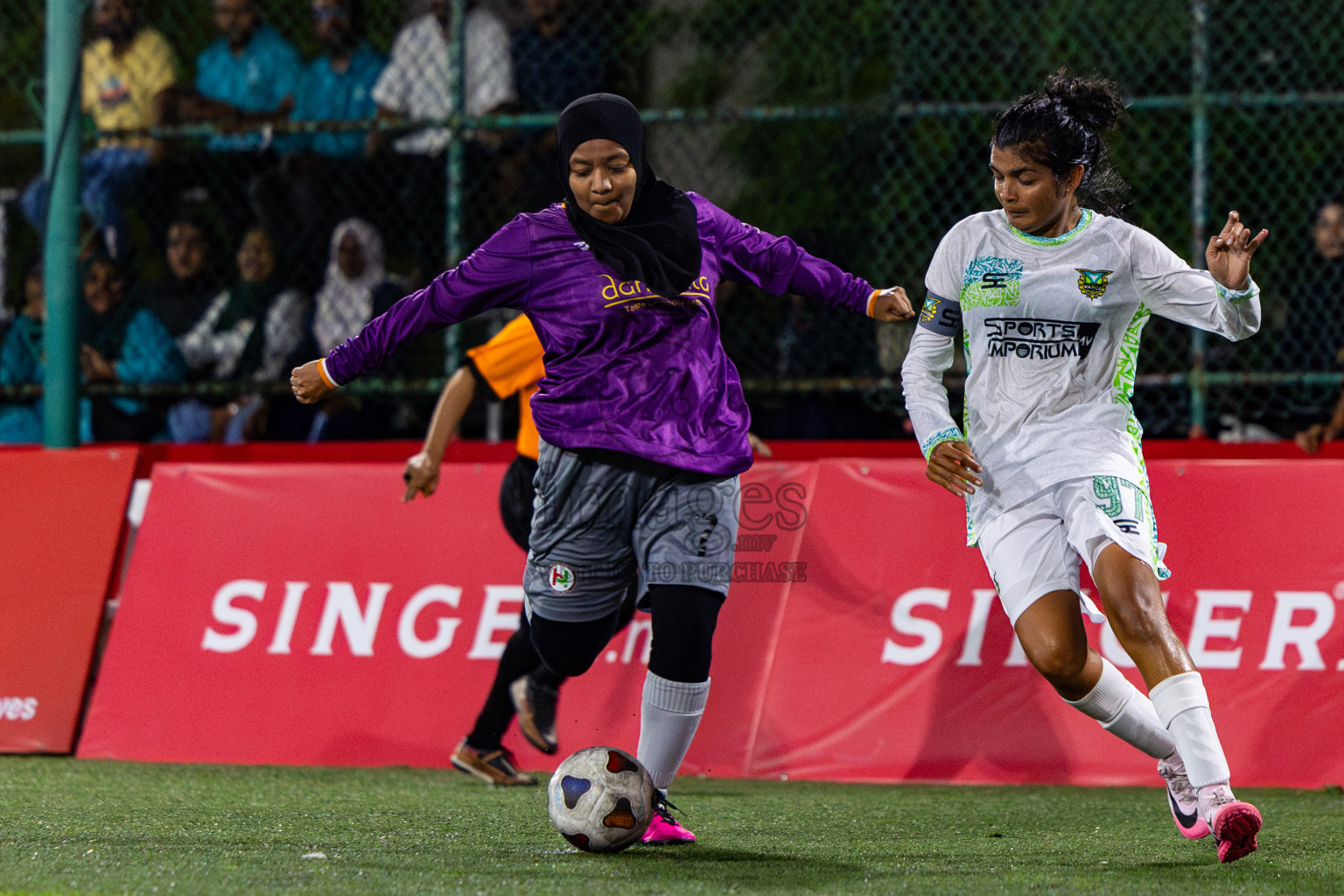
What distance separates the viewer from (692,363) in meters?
4.12

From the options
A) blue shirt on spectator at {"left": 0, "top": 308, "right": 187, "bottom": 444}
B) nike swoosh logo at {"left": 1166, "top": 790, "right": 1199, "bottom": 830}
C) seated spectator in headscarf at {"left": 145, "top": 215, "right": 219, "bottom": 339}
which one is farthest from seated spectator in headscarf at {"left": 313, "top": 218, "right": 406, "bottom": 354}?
nike swoosh logo at {"left": 1166, "top": 790, "right": 1199, "bottom": 830}

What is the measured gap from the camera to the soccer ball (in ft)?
12.9

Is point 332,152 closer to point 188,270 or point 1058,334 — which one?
point 188,270

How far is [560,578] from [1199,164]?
4.14 metres

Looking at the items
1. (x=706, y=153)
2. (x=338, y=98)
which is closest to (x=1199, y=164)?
(x=706, y=153)

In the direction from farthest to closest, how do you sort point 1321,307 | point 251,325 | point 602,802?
point 251,325 → point 1321,307 → point 602,802

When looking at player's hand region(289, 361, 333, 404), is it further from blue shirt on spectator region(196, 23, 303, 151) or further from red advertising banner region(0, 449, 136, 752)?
blue shirt on spectator region(196, 23, 303, 151)

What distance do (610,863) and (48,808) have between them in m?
1.97

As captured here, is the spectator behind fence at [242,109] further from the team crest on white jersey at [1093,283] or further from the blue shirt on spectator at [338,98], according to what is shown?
the team crest on white jersey at [1093,283]

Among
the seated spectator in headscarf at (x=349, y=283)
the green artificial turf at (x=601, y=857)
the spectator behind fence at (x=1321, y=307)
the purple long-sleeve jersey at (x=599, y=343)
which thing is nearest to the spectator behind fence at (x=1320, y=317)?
the spectator behind fence at (x=1321, y=307)

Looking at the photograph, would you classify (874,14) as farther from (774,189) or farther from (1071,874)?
(1071,874)

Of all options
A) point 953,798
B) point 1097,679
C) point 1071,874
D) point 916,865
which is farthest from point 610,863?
point 953,798

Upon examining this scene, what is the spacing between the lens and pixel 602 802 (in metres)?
3.94

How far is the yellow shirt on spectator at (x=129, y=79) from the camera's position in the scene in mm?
8164
